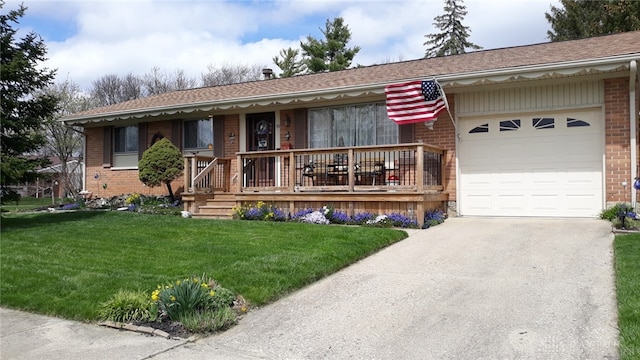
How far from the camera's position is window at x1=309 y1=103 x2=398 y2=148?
1158cm

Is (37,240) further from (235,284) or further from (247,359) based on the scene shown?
(247,359)

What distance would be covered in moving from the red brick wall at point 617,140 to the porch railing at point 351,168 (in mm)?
3087

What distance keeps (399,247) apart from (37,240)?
611cm

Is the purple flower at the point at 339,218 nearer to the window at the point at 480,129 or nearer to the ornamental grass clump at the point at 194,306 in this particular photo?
the window at the point at 480,129

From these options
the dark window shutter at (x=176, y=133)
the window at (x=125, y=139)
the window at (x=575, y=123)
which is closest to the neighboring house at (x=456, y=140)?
the window at (x=575, y=123)

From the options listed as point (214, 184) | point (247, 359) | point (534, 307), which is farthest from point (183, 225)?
point (534, 307)

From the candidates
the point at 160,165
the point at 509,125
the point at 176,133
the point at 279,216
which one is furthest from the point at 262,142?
the point at 509,125

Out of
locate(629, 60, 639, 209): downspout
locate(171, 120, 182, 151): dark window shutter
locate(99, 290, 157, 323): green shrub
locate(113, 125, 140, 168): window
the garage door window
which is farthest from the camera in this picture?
locate(113, 125, 140, 168): window

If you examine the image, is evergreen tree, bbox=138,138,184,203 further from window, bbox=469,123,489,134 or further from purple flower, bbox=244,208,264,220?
window, bbox=469,123,489,134

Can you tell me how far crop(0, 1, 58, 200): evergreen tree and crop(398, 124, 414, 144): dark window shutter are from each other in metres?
7.60

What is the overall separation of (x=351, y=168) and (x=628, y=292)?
5909 millimetres

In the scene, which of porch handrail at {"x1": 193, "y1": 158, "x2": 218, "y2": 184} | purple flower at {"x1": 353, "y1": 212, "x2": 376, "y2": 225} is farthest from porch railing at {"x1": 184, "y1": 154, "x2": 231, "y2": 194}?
purple flower at {"x1": 353, "y1": 212, "x2": 376, "y2": 225}

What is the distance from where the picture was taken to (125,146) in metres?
15.5

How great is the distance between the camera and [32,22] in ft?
35.2
